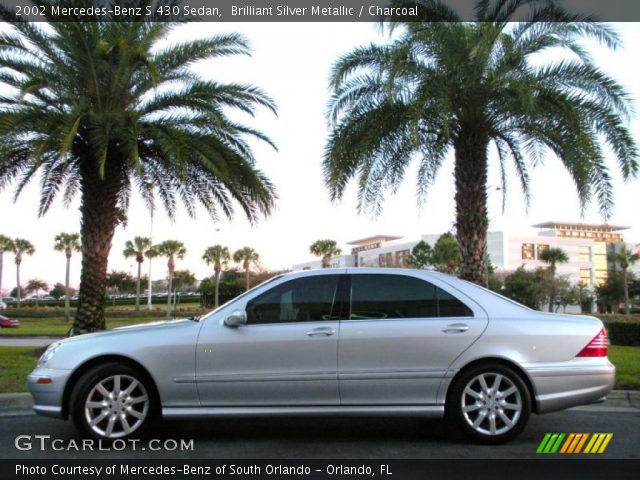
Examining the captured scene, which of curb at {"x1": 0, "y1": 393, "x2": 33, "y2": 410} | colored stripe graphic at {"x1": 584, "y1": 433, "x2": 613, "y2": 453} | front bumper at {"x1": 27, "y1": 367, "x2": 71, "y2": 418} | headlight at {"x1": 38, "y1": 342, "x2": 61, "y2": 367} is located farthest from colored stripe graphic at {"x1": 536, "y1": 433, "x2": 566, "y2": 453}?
curb at {"x1": 0, "y1": 393, "x2": 33, "y2": 410}

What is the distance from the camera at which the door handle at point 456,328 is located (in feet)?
17.9

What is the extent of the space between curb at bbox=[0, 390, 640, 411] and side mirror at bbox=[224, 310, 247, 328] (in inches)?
136

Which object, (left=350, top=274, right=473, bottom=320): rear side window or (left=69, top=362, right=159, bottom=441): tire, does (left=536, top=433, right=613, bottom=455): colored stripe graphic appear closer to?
(left=350, top=274, right=473, bottom=320): rear side window

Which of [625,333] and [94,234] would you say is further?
[625,333]

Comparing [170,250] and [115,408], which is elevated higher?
[170,250]

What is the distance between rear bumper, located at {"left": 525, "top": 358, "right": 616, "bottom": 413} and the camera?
5.39 metres

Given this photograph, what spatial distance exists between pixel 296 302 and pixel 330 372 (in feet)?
2.39

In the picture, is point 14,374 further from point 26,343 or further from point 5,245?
point 5,245

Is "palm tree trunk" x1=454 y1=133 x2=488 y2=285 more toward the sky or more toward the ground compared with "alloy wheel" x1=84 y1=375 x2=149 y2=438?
more toward the sky

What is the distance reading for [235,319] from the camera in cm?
545

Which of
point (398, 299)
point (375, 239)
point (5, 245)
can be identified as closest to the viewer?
point (398, 299)

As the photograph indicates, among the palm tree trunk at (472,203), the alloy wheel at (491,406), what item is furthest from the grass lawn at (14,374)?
the palm tree trunk at (472,203)

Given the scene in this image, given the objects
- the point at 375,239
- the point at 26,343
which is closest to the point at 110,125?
the point at 26,343
